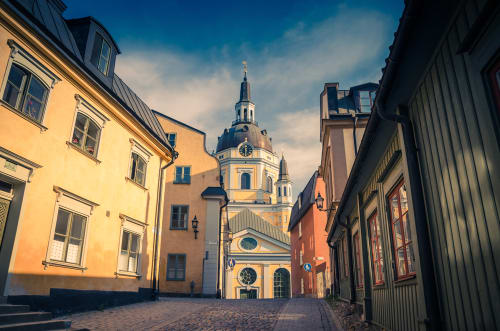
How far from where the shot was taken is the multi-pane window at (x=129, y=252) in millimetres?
12463

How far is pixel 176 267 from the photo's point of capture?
20891 millimetres

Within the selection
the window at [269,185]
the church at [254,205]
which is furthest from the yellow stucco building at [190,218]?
the window at [269,185]

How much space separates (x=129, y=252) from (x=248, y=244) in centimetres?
3475

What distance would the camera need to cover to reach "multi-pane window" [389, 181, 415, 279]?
18.1 feet

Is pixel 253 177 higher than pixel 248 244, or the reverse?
pixel 253 177

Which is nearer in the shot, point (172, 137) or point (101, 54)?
point (101, 54)

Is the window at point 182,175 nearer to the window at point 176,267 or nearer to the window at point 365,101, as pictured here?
the window at point 176,267

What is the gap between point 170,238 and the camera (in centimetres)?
2111

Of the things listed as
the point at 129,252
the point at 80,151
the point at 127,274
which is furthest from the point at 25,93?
the point at 127,274

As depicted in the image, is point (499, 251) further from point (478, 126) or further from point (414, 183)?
point (414, 183)

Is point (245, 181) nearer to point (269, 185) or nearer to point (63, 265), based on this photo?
point (269, 185)

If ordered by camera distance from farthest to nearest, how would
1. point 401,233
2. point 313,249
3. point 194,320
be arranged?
point 313,249, point 194,320, point 401,233

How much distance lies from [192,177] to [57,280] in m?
13.2

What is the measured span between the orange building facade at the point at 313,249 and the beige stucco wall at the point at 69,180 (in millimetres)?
13805
